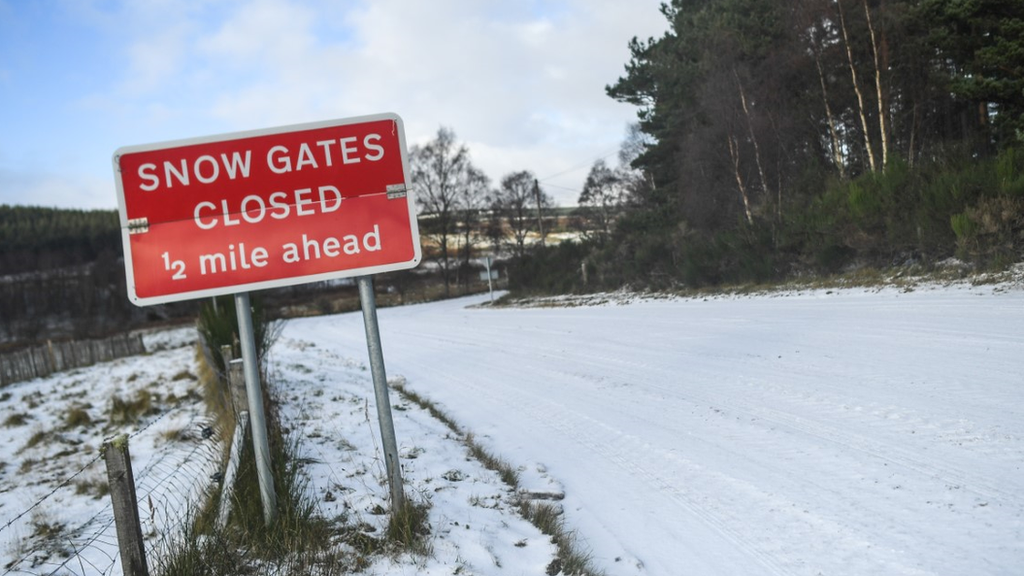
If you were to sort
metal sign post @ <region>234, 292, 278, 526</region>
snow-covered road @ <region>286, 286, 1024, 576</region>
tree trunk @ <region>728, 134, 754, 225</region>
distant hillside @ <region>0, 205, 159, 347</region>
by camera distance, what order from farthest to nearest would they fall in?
distant hillside @ <region>0, 205, 159, 347</region> → tree trunk @ <region>728, 134, 754, 225</region> → metal sign post @ <region>234, 292, 278, 526</region> → snow-covered road @ <region>286, 286, 1024, 576</region>

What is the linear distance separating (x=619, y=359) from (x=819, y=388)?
147 inches

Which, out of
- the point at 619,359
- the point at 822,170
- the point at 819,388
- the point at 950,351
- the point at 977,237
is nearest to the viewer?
the point at 819,388

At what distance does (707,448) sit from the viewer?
553 cm

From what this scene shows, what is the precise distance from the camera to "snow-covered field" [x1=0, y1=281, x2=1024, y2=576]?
376 centimetres

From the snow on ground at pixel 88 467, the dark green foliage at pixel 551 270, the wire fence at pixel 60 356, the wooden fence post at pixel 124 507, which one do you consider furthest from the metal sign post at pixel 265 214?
the dark green foliage at pixel 551 270

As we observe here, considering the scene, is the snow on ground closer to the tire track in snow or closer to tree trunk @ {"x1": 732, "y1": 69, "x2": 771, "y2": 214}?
the tire track in snow

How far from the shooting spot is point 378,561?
12.1ft

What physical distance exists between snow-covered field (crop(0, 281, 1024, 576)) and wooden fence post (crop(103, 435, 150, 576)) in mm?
799

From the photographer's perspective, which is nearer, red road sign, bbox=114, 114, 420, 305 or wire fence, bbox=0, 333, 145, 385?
red road sign, bbox=114, 114, 420, 305

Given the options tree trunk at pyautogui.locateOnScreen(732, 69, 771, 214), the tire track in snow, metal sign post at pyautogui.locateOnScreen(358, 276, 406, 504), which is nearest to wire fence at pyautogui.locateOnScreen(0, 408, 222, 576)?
metal sign post at pyautogui.locateOnScreen(358, 276, 406, 504)

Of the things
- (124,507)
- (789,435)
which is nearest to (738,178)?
(789,435)

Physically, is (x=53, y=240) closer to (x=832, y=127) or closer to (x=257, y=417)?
(x=832, y=127)

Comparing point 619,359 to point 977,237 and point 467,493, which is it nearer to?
point 467,493

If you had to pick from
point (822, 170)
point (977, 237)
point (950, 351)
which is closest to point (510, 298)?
point (822, 170)
